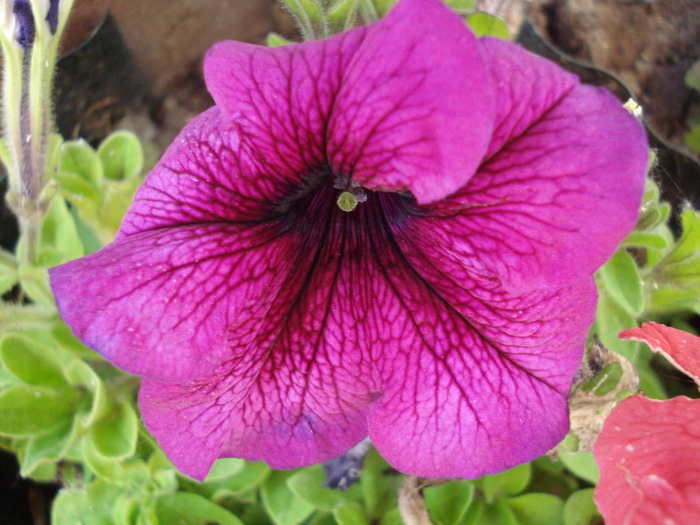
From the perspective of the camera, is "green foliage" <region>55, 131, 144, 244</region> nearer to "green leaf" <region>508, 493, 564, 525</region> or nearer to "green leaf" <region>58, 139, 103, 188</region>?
"green leaf" <region>58, 139, 103, 188</region>

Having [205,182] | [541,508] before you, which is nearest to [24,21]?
[205,182]

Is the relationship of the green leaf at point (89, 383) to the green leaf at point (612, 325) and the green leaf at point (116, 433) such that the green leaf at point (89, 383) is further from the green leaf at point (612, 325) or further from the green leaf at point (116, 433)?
the green leaf at point (612, 325)

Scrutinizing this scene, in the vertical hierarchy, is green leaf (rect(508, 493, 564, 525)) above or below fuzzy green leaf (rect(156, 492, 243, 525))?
above

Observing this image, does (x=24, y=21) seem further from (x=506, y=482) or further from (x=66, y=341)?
Answer: (x=506, y=482)

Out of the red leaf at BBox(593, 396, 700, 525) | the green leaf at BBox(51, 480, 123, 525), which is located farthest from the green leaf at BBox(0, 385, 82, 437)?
the red leaf at BBox(593, 396, 700, 525)

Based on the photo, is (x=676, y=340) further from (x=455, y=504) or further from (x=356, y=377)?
(x=455, y=504)

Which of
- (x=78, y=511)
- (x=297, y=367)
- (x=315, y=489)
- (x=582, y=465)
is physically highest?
(x=297, y=367)
